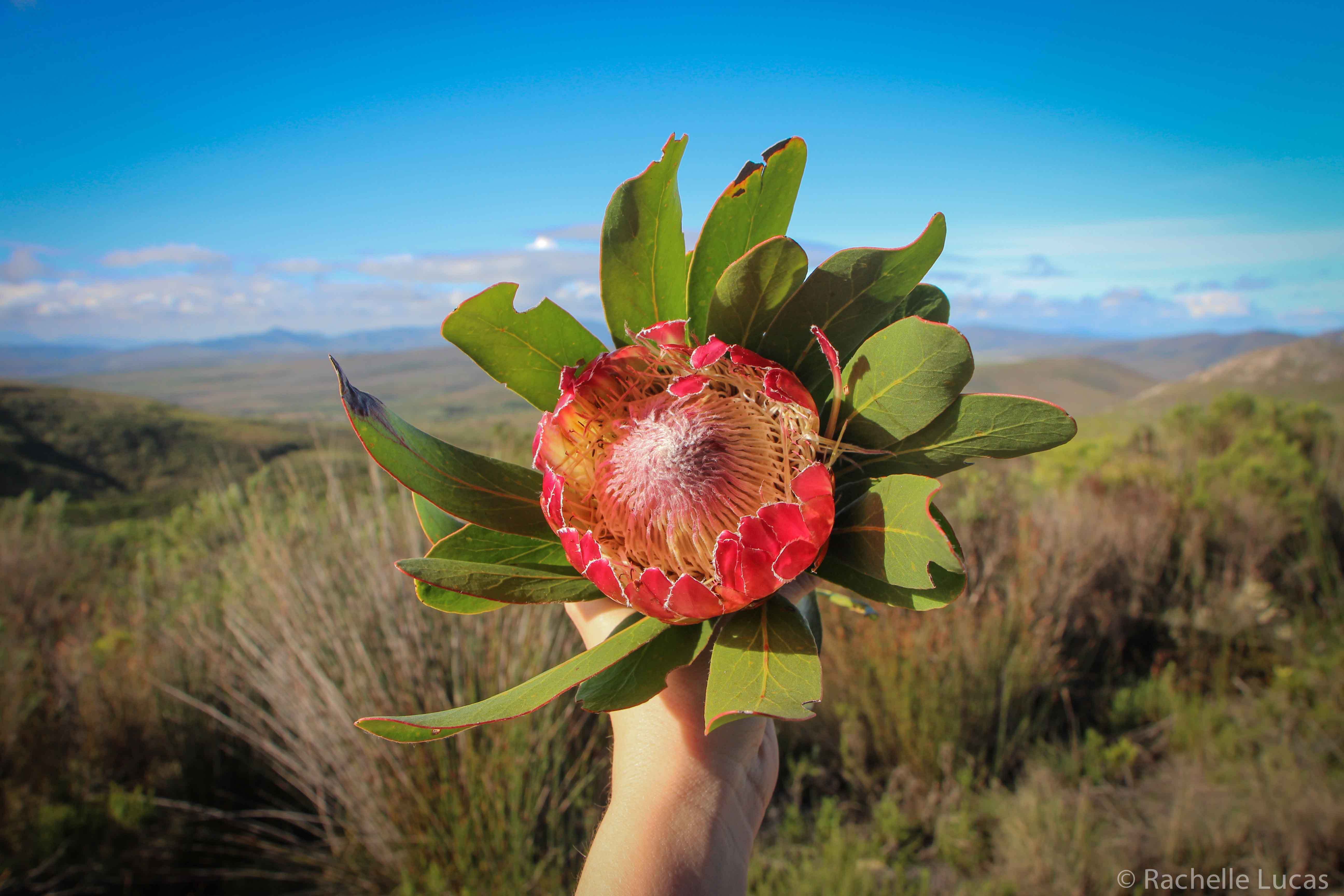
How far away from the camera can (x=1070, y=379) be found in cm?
5847

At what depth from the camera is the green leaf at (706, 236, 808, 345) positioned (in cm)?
73

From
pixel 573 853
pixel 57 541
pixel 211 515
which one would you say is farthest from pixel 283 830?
pixel 57 541

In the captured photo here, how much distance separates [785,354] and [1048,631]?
364cm

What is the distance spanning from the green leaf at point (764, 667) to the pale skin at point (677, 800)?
0.13m

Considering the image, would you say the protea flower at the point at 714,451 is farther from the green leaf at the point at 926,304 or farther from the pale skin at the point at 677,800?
the pale skin at the point at 677,800

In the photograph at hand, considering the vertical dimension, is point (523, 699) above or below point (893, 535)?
below

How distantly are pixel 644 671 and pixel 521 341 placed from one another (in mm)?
418

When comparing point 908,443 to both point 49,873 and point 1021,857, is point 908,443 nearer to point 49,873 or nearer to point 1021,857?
point 1021,857

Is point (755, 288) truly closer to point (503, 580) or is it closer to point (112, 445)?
point (503, 580)

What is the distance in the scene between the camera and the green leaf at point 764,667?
0.61 metres

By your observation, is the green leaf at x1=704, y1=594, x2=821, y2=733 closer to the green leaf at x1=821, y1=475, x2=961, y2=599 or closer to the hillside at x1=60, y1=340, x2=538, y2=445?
the green leaf at x1=821, y1=475, x2=961, y2=599

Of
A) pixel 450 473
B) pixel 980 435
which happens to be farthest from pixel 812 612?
pixel 450 473

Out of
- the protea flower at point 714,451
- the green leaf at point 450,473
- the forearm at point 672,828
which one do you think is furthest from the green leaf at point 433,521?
the forearm at point 672,828

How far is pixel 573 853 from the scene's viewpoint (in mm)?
2797
